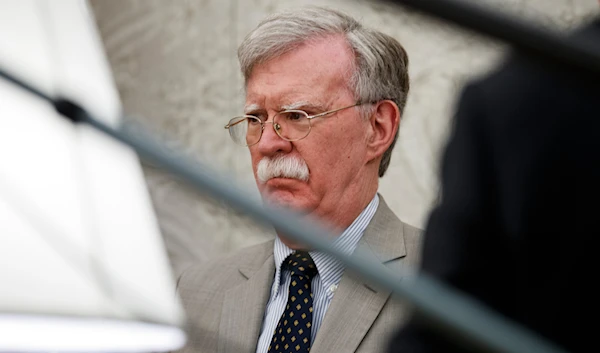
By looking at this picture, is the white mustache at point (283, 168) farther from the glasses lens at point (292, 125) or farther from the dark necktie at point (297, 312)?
the dark necktie at point (297, 312)

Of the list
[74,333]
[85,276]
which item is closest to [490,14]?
[74,333]

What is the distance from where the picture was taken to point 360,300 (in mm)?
2104

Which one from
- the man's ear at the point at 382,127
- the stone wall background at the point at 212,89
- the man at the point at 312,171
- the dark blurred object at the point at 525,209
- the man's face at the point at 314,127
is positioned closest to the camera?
the dark blurred object at the point at 525,209

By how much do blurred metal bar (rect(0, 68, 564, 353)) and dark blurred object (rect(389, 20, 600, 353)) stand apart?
23 centimetres

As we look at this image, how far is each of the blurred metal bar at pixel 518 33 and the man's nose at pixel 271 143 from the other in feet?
4.86

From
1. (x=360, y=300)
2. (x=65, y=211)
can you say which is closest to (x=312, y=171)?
(x=360, y=300)

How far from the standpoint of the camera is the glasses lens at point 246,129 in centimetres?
228

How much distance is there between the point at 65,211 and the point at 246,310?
4.56 feet

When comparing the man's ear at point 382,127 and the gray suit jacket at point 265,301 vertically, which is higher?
the man's ear at point 382,127

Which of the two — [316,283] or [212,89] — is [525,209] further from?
[212,89]

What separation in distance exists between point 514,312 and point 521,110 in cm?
20

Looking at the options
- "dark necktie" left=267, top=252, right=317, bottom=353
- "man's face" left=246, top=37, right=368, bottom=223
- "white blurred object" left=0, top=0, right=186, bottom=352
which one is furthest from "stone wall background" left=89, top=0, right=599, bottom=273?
"dark necktie" left=267, top=252, right=317, bottom=353

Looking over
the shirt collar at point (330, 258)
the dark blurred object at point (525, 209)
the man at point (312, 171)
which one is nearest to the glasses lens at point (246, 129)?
the man at point (312, 171)

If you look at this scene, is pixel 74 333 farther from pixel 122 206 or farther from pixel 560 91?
pixel 560 91
